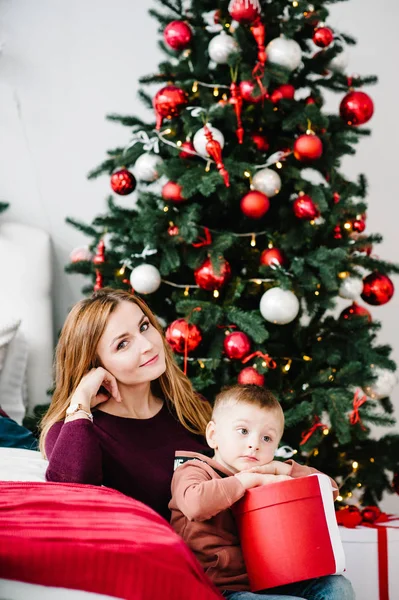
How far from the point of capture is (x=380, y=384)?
7.58 feet

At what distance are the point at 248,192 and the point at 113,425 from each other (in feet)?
3.49

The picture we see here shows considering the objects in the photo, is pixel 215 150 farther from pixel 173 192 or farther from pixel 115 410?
pixel 115 410

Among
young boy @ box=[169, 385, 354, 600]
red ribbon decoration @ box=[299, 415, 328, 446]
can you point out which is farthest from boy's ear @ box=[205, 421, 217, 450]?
red ribbon decoration @ box=[299, 415, 328, 446]

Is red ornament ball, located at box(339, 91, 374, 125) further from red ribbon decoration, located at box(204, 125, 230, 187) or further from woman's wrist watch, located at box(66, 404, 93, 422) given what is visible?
woman's wrist watch, located at box(66, 404, 93, 422)

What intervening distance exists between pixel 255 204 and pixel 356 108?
0.54m

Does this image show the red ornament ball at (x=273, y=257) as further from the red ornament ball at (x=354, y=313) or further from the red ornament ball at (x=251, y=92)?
the red ornament ball at (x=251, y=92)

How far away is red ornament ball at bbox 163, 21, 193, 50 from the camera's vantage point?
2.37m

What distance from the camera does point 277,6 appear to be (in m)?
2.41

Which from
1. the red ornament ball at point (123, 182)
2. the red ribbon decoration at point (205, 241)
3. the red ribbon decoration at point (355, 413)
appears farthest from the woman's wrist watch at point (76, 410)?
the red ornament ball at point (123, 182)

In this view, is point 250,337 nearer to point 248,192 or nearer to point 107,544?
point 248,192

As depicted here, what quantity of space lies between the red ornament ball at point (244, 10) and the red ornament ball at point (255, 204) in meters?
0.58

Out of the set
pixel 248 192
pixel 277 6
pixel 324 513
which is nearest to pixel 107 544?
pixel 324 513

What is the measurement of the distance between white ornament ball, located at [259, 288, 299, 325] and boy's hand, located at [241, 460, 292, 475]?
87 centimetres

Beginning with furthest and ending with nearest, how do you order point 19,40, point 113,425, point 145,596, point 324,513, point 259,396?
point 19,40 → point 113,425 → point 259,396 → point 324,513 → point 145,596
